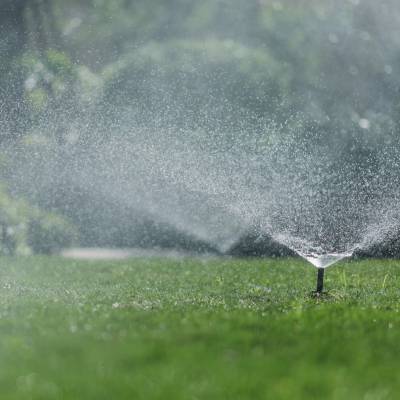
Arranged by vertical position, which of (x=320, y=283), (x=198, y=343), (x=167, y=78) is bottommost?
(x=198, y=343)

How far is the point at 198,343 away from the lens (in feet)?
22.6

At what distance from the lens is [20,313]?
353 inches

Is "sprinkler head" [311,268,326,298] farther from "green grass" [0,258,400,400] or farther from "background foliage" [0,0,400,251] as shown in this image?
"background foliage" [0,0,400,251]

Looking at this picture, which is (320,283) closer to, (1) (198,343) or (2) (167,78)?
(1) (198,343)

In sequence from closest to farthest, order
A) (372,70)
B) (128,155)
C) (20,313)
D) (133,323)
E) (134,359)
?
(134,359) → (133,323) → (20,313) → (128,155) → (372,70)

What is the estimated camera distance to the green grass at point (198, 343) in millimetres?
5582

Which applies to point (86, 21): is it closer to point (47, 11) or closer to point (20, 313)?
point (47, 11)

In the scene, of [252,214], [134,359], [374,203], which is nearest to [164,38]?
[374,203]

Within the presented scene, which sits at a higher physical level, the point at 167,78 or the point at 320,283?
the point at 167,78

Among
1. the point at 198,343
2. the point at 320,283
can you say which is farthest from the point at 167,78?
the point at 198,343

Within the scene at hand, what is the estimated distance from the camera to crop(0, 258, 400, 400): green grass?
220 inches

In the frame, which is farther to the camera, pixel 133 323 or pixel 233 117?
pixel 233 117

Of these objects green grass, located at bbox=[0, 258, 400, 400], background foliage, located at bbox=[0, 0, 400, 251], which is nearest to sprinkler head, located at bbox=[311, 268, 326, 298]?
green grass, located at bbox=[0, 258, 400, 400]

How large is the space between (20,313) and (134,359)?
10.2 ft
